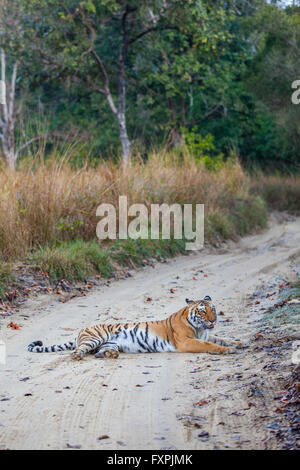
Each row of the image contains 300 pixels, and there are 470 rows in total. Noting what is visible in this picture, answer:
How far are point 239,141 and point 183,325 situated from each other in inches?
799

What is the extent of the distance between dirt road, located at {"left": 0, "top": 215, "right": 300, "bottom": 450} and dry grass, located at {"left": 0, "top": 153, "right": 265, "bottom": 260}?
5.28 ft

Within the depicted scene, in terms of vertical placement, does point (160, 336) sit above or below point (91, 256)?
below

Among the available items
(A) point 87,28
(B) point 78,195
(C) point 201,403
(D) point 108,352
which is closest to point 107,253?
(B) point 78,195

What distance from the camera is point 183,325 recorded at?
239 inches

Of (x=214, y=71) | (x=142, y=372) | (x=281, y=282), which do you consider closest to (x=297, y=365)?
(x=142, y=372)

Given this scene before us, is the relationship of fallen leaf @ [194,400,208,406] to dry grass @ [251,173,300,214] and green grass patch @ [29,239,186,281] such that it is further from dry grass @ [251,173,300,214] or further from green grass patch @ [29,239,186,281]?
dry grass @ [251,173,300,214]

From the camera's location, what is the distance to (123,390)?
4957 millimetres

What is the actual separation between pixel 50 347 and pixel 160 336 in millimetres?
1077

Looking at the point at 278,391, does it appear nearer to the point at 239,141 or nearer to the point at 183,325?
the point at 183,325

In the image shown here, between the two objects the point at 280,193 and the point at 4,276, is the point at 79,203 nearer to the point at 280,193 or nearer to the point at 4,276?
the point at 4,276

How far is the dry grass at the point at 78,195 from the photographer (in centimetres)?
950

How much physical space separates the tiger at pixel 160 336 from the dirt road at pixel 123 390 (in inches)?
4.9

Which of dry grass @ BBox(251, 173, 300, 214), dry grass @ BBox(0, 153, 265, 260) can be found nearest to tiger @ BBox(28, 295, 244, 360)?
dry grass @ BBox(0, 153, 265, 260)

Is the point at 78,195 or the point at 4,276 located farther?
the point at 78,195
